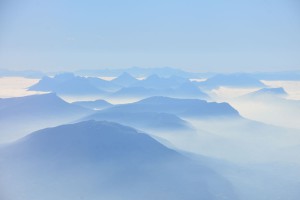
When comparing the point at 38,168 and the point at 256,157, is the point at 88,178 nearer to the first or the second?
the point at 38,168

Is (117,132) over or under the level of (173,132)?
over

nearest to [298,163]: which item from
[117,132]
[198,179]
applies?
[198,179]

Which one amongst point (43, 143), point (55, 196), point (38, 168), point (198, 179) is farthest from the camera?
point (43, 143)

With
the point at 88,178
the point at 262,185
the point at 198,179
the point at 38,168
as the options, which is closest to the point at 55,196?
the point at 88,178

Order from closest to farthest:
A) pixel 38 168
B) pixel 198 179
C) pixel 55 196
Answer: pixel 55 196, pixel 198 179, pixel 38 168

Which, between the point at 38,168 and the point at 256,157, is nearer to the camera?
the point at 38,168

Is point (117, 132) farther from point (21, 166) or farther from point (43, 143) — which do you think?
point (21, 166)
